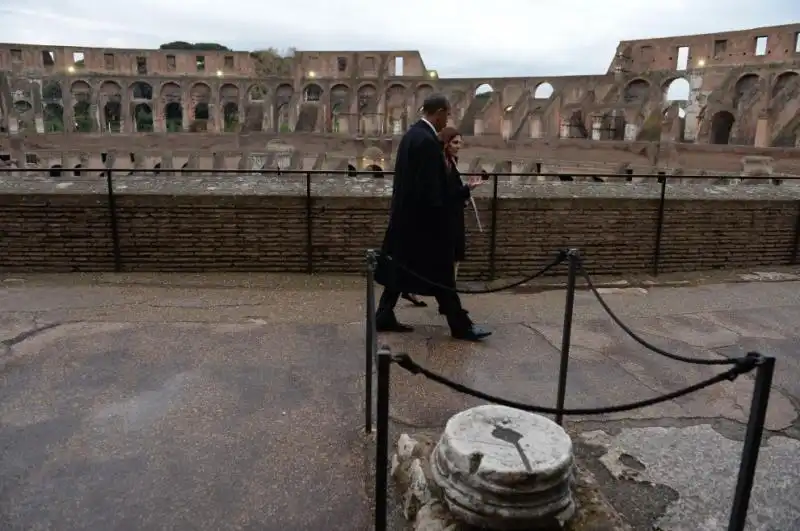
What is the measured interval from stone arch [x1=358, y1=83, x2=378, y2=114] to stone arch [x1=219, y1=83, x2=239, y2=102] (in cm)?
905

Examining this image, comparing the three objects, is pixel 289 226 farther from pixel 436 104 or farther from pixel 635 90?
pixel 635 90

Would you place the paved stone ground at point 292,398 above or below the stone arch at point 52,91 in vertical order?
below

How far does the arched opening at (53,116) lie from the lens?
1660 inches

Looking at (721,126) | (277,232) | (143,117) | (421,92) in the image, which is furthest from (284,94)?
(277,232)

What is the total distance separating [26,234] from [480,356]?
501cm

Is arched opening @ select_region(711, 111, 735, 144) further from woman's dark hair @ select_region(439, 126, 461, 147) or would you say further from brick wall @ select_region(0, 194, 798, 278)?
woman's dark hair @ select_region(439, 126, 461, 147)

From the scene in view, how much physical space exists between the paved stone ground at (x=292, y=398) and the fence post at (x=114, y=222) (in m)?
0.31

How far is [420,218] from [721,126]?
93.5ft

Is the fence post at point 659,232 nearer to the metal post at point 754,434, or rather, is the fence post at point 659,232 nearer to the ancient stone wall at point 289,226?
the ancient stone wall at point 289,226

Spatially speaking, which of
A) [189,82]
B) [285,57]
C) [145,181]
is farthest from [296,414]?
[285,57]

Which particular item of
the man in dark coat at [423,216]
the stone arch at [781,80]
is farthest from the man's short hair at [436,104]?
the stone arch at [781,80]

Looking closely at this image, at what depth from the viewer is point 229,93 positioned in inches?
1625

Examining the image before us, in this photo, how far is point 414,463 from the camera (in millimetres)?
2820

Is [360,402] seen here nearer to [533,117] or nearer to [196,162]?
[196,162]
